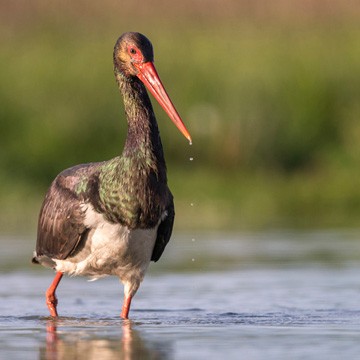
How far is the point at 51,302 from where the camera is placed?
7121 mm

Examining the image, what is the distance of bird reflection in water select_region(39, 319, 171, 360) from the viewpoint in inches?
200

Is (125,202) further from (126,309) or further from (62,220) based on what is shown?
(126,309)

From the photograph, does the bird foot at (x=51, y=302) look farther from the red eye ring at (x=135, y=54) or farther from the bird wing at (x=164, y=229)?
the red eye ring at (x=135, y=54)

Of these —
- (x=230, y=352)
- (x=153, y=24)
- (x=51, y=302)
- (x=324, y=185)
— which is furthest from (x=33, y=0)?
(x=230, y=352)

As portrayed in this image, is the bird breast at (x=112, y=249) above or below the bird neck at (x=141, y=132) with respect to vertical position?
below

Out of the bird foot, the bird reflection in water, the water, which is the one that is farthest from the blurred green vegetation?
the bird reflection in water

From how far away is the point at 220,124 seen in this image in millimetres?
15211

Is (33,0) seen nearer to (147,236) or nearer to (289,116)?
(289,116)

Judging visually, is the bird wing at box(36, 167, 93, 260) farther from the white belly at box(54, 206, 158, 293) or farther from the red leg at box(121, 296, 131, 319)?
the red leg at box(121, 296, 131, 319)

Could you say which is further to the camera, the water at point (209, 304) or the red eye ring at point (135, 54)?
the red eye ring at point (135, 54)

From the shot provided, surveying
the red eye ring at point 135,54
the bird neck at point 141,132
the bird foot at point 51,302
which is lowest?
the bird foot at point 51,302

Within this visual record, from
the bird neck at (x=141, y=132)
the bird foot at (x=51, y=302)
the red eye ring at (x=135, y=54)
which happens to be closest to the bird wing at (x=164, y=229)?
the bird neck at (x=141, y=132)

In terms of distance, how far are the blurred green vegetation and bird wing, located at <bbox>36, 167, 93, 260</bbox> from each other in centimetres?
448

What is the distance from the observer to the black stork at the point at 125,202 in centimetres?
652
